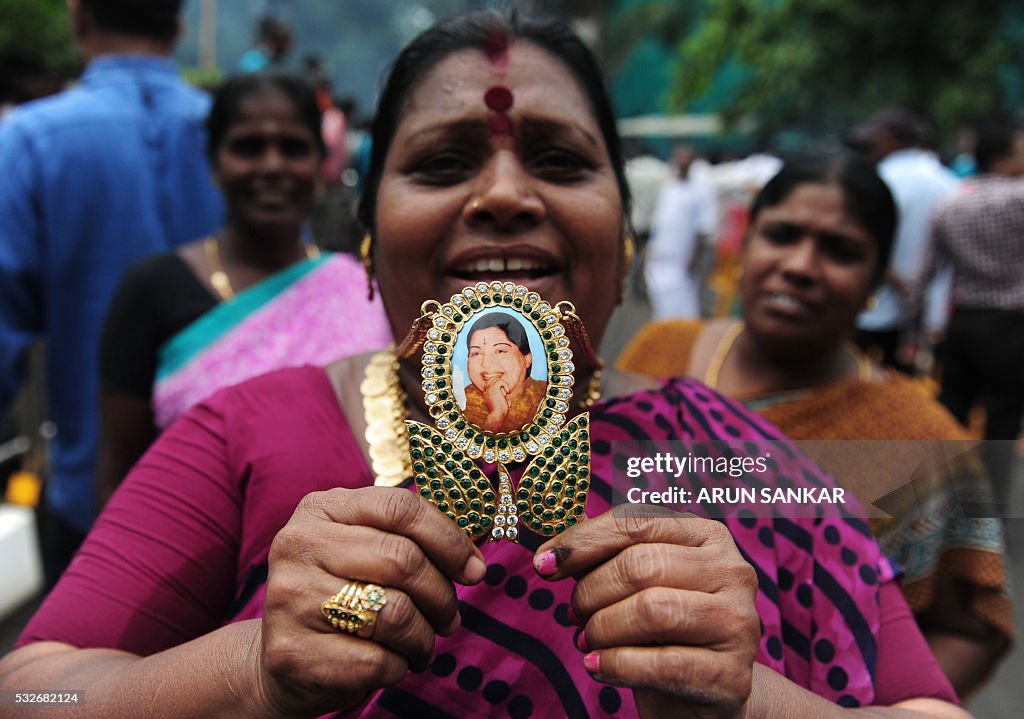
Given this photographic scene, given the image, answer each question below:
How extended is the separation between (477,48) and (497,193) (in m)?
0.31

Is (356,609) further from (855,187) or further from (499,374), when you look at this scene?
(855,187)

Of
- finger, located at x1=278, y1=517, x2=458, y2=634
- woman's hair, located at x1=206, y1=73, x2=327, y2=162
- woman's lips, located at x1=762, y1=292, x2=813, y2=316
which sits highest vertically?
woman's hair, located at x1=206, y1=73, x2=327, y2=162

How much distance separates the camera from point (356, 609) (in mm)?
913

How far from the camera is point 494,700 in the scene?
1.12m

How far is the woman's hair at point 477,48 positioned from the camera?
1.38m

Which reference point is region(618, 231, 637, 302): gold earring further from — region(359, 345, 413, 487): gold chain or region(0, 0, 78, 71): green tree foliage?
region(0, 0, 78, 71): green tree foliage

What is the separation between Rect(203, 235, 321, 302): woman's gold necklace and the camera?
7.95 feet

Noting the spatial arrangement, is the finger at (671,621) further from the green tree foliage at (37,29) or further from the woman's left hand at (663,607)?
the green tree foliage at (37,29)

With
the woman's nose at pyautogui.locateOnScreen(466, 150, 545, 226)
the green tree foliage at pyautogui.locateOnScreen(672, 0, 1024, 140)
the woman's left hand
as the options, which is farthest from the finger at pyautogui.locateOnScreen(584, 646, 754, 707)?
the green tree foliage at pyautogui.locateOnScreen(672, 0, 1024, 140)

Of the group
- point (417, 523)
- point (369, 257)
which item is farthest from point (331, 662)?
point (369, 257)

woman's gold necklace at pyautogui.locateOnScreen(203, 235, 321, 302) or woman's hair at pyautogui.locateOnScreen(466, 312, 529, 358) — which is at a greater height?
woman's gold necklace at pyautogui.locateOnScreen(203, 235, 321, 302)

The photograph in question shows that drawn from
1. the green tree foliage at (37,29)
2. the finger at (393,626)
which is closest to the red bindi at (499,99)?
the finger at (393,626)

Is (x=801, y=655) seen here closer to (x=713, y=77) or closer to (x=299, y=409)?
(x=299, y=409)

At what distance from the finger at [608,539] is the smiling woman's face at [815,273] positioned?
1455 mm
